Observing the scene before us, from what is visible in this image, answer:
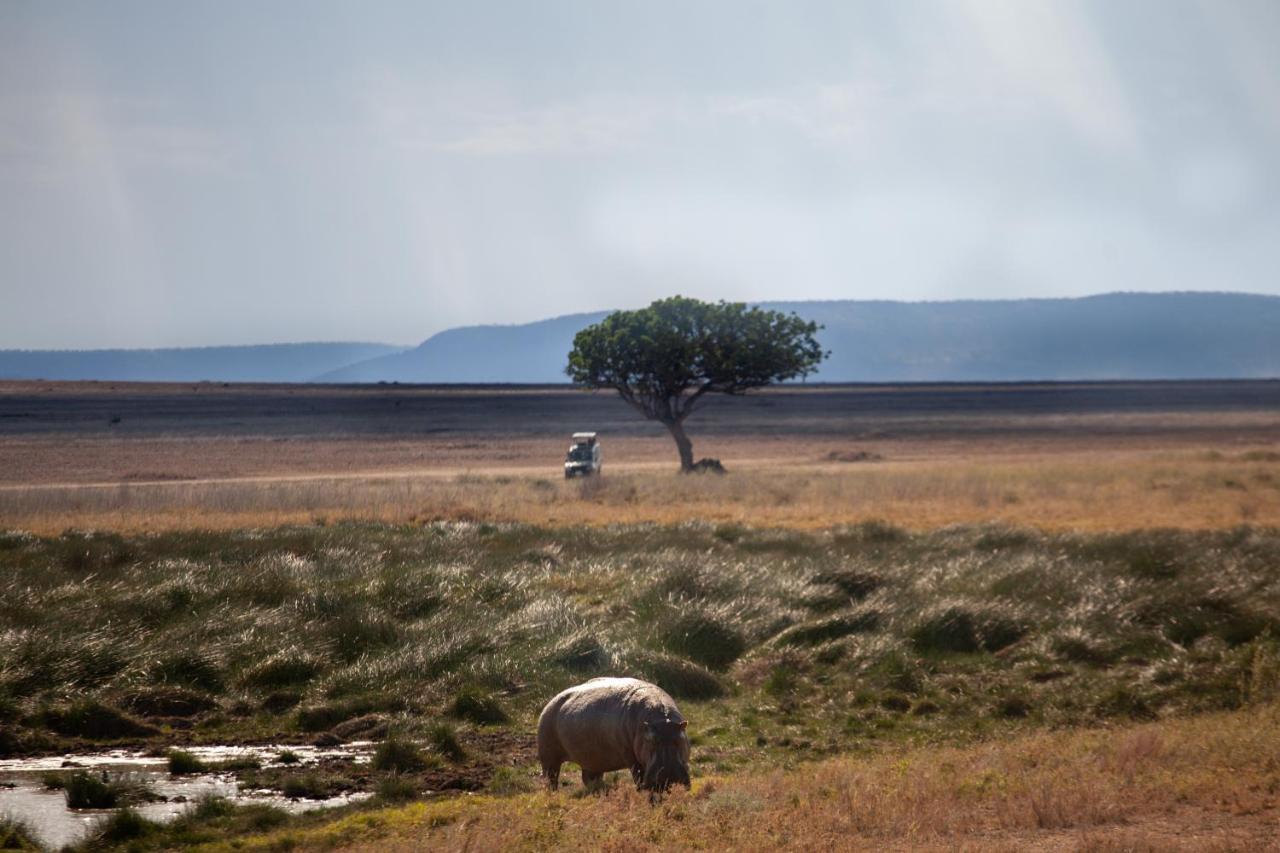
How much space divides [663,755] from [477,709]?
5008mm

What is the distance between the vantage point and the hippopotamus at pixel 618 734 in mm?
9906

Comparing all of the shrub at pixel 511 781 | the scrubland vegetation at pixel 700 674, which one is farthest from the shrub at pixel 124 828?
the shrub at pixel 511 781

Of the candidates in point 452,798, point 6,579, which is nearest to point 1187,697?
point 452,798

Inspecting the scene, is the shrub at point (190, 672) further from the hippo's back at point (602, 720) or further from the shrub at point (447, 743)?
the hippo's back at point (602, 720)

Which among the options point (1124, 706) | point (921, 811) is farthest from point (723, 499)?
point (921, 811)

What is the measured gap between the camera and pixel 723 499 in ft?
139

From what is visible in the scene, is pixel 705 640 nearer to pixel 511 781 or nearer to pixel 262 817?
pixel 511 781

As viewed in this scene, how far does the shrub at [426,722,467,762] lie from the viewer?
12.6 meters

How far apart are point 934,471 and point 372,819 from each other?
44471mm

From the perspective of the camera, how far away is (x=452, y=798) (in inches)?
442

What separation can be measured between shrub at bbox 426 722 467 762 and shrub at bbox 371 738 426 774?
0.32 meters

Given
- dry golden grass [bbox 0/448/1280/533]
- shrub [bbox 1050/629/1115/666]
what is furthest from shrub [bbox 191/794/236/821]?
dry golden grass [bbox 0/448/1280/533]

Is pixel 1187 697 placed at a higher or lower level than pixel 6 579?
lower

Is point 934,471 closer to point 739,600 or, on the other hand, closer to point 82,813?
point 739,600
